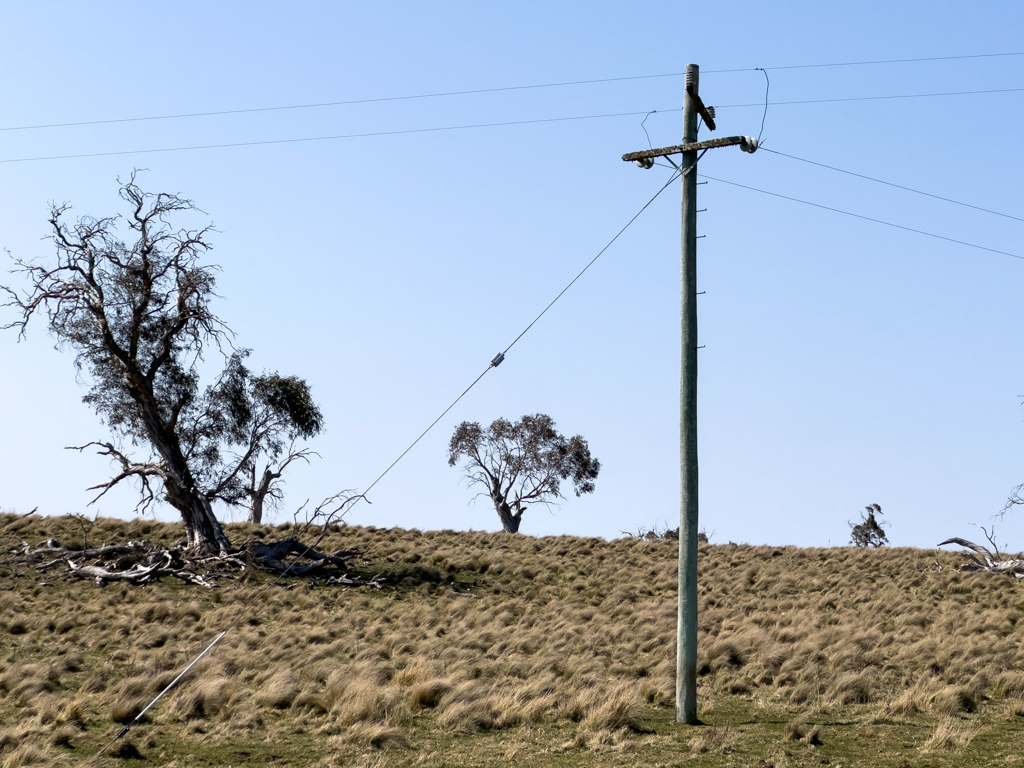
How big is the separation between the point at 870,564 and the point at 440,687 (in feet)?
87.6

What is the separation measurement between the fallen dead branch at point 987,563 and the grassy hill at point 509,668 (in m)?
1.12

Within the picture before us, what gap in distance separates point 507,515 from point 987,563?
114ft

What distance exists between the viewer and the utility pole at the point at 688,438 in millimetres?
13828

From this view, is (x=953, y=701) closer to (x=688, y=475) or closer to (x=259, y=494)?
(x=688, y=475)

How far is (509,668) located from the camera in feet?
58.3

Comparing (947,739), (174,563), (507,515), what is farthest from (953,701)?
(507,515)

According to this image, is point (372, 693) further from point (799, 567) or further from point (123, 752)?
point (799, 567)

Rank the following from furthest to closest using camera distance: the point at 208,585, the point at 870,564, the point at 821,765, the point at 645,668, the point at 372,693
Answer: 1. the point at 870,564
2. the point at 208,585
3. the point at 645,668
4. the point at 372,693
5. the point at 821,765

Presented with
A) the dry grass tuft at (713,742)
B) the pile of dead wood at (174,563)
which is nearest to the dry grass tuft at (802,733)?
the dry grass tuft at (713,742)

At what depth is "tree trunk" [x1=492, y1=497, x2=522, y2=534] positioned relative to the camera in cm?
6481

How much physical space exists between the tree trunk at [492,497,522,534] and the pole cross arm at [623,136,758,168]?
168 feet

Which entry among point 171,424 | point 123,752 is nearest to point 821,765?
point 123,752

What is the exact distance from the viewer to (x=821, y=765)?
456 inches

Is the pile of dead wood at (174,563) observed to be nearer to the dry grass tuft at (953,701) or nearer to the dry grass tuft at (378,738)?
the dry grass tuft at (378,738)
